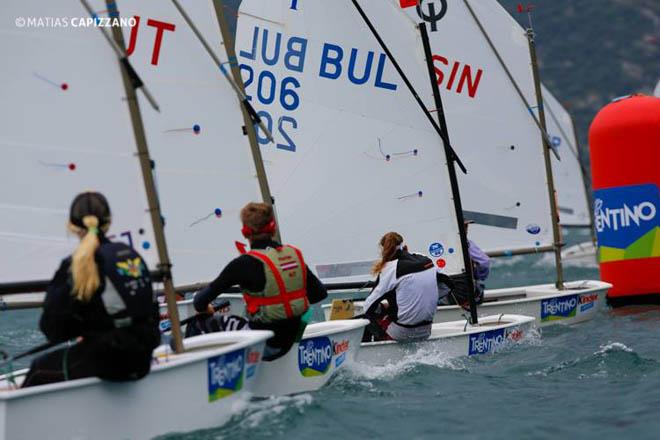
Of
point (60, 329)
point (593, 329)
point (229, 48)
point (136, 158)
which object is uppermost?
point (229, 48)

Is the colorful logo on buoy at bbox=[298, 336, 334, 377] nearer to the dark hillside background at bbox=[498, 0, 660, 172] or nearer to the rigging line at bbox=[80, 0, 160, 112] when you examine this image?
the rigging line at bbox=[80, 0, 160, 112]

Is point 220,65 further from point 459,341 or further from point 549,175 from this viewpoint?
point 549,175

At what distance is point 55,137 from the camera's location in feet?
23.6

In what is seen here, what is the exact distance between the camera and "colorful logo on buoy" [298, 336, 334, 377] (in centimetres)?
747

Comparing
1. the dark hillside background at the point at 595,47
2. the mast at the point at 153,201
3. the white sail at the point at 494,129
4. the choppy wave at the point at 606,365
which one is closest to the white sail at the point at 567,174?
the white sail at the point at 494,129

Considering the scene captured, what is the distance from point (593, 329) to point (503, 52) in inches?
139

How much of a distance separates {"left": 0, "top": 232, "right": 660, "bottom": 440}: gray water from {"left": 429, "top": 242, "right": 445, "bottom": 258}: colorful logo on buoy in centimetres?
149

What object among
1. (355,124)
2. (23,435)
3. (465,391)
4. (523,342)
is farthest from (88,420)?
(355,124)

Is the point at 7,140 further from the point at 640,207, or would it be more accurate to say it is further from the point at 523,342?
the point at 640,207

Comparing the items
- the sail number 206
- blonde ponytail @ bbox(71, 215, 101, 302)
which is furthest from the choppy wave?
the sail number 206

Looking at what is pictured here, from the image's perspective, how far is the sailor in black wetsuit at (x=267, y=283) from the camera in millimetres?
7016

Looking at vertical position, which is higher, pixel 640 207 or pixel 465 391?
pixel 640 207

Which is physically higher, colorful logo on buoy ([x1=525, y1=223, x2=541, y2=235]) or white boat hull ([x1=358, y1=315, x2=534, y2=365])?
colorful logo on buoy ([x1=525, y1=223, x2=541, y2=235])

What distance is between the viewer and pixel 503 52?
1344cm
